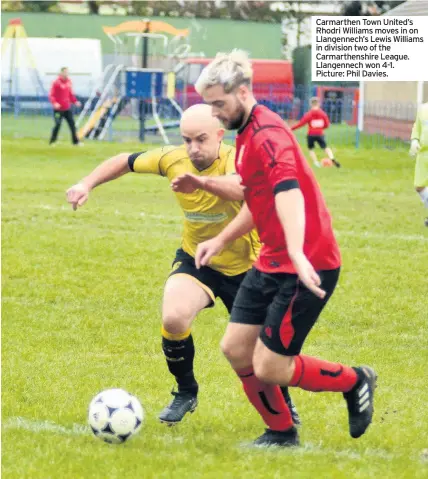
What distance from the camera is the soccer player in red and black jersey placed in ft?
14.5

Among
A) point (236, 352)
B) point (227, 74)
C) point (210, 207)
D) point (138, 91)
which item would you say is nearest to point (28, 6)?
point (138, 91)

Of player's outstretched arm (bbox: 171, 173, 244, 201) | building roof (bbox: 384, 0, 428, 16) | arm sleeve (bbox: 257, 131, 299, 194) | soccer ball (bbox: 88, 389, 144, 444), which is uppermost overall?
building roof (bbox: 384, 0, 428, 16)

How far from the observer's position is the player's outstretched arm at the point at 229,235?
197 inches

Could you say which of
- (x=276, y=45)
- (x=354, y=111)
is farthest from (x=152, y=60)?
(x=276, y=45)

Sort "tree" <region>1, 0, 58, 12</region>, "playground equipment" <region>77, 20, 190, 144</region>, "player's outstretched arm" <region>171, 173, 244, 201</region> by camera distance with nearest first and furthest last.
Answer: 1. "player's outstretched arm" <region>171, 173, 244, 201</region>
2. "playground equipment" <region>77, 20, 190, 144</region>
3. "tree" <region>1, 0, 58, 12</region>

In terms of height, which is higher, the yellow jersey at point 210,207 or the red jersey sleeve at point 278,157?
the red jersey sleeve at point 278,157

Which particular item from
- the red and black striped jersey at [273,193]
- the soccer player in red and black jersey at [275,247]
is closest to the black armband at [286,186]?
the soccer player in red and black jersey at [275,247]

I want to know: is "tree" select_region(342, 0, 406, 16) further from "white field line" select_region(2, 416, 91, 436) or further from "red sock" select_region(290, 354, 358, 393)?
"red sock" select_region(290, 354, 358, 393)

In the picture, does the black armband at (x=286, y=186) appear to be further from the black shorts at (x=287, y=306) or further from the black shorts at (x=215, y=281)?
the black shorts at (x=215, y=281)

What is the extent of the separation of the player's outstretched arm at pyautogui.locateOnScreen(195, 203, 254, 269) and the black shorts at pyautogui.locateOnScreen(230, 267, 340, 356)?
0.26 meters

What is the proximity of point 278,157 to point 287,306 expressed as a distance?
2.41 ft

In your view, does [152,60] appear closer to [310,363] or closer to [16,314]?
[16,314]

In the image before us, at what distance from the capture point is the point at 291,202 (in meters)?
4.29

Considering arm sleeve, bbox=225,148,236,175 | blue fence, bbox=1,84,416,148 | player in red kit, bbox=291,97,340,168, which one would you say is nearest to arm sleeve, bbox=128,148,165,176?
arm sleeve, bbox=225,148,236,175
